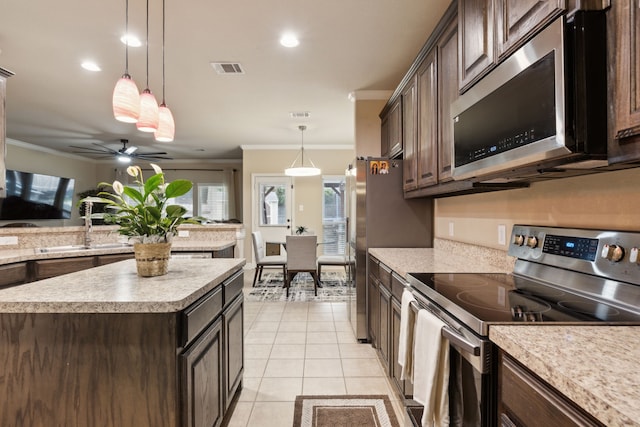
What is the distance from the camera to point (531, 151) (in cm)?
112

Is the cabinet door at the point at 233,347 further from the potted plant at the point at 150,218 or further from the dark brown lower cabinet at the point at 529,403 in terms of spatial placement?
the dark brown lower cabinet at the point at 529,403

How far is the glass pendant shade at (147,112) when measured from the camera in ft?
6.48

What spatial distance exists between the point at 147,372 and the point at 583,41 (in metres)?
1.81

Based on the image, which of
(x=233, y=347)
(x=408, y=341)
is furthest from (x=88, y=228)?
(x=408, y=341)

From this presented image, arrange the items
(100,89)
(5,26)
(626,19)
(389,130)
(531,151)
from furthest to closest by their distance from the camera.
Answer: (100,89), (389,130), (5,26), (531,151), (626,19)

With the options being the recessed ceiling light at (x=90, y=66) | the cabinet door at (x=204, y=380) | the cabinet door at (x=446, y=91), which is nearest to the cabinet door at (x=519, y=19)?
the cabinet door at (x=446, y=91)

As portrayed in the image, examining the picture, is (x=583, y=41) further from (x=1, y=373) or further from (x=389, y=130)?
(x=389, y=130)

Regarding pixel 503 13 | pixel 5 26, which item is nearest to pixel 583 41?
A: pixel 503 13

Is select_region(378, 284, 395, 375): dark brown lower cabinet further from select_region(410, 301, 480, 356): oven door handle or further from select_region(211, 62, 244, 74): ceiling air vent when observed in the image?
select_region(211, 62, 244, 74): ceiling air vent

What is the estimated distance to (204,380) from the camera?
57.2 inches

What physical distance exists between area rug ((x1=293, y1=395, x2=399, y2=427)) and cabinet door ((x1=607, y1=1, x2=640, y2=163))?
1734 mm

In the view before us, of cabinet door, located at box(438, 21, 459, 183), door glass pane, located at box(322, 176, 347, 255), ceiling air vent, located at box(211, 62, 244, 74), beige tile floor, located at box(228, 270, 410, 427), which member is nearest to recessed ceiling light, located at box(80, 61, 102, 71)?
ceiling air vent, located at box(211, 62, 244, 74)

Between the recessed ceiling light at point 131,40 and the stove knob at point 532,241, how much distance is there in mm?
3092

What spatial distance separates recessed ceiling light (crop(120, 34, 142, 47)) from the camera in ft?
8.52
